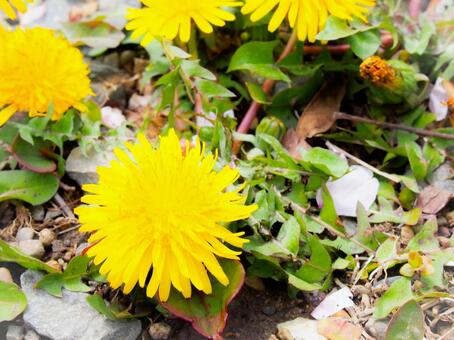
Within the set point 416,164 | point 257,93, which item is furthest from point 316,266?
point 257,93

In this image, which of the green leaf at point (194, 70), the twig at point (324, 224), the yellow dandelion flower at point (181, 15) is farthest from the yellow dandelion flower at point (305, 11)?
the twig at point (324, 224)

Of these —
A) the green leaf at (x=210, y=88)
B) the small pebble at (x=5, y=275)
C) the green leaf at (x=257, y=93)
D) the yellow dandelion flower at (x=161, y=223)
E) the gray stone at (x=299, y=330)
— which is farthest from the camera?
the green leaf at (x=257, y=93)

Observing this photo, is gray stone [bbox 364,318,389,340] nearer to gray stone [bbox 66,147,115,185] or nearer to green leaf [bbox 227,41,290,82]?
green leaf [bbox 227,41,290,82]

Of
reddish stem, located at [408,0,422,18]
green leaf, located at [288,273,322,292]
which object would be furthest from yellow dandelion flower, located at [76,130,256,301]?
reddish stem, located at [408,0,422,18]

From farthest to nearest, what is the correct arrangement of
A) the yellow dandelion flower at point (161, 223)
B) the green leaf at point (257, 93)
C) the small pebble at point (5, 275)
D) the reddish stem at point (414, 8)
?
1. the reddish stem at point (414, 8)
2. the green leaf at point (257, 93)
3. the small pebble at point (5, 275)
4. the yellow dandelion flower at point (161, 223)

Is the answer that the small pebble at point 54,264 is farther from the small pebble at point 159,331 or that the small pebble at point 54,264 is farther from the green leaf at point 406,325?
the green leaf at point 406,325
